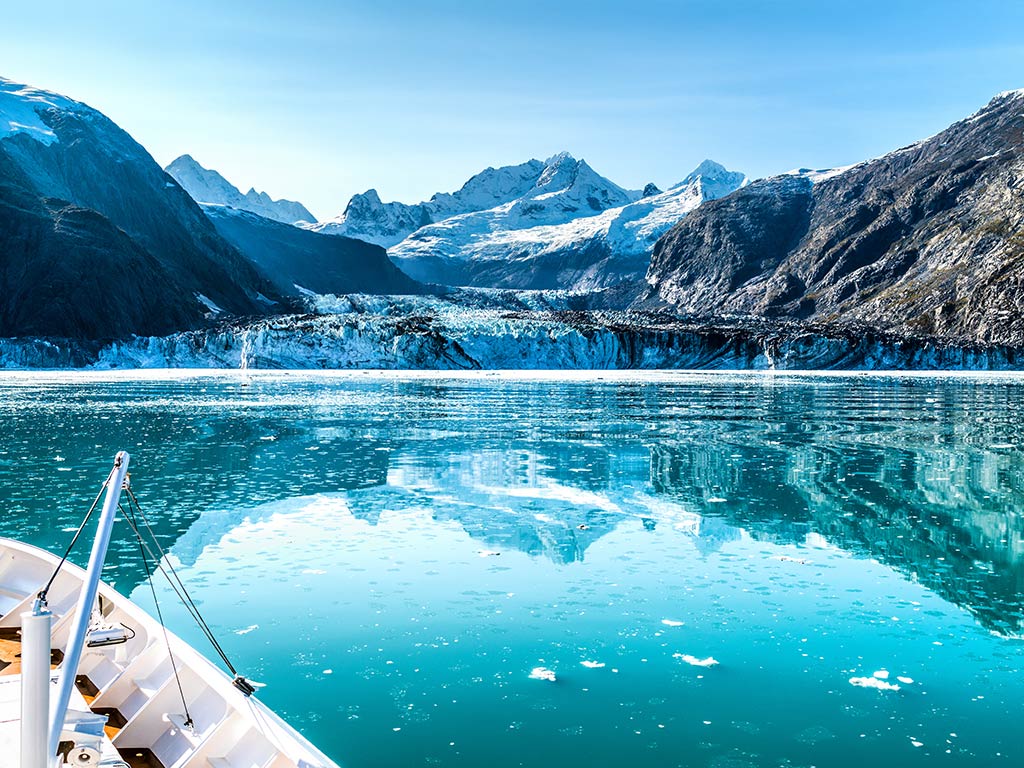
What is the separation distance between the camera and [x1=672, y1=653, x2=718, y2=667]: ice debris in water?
9578 mm

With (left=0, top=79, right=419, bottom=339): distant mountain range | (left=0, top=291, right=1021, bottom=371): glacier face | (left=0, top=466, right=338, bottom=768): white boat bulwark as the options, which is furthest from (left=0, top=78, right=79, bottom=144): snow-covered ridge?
(left=0, top=466, right=338, bottom=768): white boat bulwark

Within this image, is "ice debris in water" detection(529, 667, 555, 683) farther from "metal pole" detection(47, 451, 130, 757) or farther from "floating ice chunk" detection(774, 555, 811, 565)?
"floating ice chunk" detection(774, 555, 811, 565)

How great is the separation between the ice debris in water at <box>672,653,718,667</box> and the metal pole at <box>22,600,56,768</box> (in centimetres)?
672

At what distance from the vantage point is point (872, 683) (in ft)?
29.5

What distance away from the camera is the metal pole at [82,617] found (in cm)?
544

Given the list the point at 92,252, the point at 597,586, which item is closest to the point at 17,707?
the point at 597,586

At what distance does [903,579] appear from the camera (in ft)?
42.0

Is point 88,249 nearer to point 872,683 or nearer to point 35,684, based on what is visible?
point 872,683

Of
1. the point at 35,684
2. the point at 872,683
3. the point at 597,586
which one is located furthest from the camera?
the point at 597,586

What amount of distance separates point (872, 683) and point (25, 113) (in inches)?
8588

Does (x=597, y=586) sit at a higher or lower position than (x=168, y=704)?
lower

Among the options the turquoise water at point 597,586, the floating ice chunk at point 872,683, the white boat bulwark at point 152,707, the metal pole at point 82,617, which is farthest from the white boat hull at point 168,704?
the floating ice chunk at point 872,683

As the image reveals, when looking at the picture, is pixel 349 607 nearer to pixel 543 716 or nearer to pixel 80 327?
pixel 543 716

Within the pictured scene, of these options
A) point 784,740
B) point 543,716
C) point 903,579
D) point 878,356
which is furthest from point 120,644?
point 878,356
